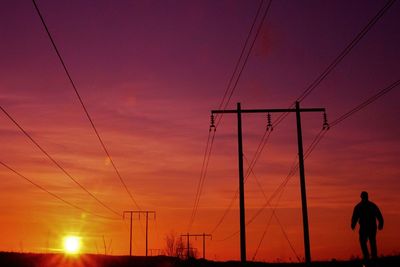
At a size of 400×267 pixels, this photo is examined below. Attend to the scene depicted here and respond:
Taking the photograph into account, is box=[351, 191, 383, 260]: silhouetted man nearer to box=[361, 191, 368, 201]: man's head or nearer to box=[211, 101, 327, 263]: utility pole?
box=[361, 191, 368, 201]: man's head

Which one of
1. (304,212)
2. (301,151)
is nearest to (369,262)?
(304,212)

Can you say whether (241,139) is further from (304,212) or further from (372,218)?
(372,218)

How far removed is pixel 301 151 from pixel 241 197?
5.99 m

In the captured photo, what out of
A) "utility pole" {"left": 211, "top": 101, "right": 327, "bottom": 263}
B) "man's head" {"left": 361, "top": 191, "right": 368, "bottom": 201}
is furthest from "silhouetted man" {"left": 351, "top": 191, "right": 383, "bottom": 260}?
"utility pole" {"left": 211, "top": 101, "right": 327, "bottom": 263}

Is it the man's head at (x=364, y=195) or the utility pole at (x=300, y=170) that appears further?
the utility pole at (x=300, y=170)

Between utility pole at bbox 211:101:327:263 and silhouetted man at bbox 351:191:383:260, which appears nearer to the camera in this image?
silhouetted man at bbox 351:191:383:260

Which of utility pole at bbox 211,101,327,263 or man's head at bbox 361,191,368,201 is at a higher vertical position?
utility pole at bbox 211,101,327,263

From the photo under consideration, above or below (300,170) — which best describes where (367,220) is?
below

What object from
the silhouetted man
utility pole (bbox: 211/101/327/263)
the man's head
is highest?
utility pole (bbox: 211/101/327/263)

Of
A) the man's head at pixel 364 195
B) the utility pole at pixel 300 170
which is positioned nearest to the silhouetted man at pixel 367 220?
the man's head at pixel 364 195

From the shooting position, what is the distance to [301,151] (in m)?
31.3

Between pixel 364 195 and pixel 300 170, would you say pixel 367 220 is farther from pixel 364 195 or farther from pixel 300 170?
pixel 300 170

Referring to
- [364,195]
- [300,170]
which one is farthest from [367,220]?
[300,170]

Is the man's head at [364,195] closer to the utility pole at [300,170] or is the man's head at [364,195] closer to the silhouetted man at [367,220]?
the silhouetted man at [367,220]
